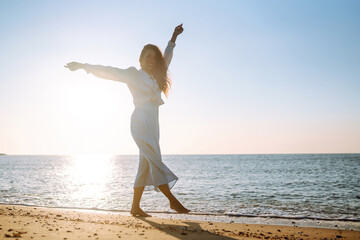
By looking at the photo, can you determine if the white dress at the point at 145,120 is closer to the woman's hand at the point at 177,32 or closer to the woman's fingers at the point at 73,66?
the woman's fingers at the point at 73,66

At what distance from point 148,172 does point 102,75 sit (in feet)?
5.64

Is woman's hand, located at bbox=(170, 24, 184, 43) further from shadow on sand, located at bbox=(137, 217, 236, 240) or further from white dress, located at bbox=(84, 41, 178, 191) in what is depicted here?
shadow on sand, located at bbox=(137, 217, 236, 240)

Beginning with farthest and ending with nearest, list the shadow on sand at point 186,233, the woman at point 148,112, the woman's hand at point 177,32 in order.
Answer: the woman's hand at point 177,32 < the woman at point 148,112 < the shadow on sand at point 186,233

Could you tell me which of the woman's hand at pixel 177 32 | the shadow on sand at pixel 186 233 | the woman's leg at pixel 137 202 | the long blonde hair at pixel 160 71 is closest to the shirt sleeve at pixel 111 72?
the long blonde hair at pixel 160 71

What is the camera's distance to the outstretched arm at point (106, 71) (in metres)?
4.35

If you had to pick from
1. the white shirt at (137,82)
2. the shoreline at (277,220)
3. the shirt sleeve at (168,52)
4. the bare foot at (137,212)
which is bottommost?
the shoreline at (277,220)

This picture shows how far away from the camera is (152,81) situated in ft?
15.3

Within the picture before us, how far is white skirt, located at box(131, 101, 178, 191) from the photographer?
14.7 ft

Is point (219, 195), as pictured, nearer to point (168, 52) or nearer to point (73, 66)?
point (168, 52)

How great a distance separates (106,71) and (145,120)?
976 millimetres

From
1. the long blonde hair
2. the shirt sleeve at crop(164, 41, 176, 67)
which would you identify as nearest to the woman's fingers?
the long blonde hair

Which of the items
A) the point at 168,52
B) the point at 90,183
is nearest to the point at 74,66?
the point at 168,52

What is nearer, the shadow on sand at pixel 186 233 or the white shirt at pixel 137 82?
the shadow on sand at pixel 186 233

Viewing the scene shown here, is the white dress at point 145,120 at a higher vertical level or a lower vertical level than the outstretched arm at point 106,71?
lower
